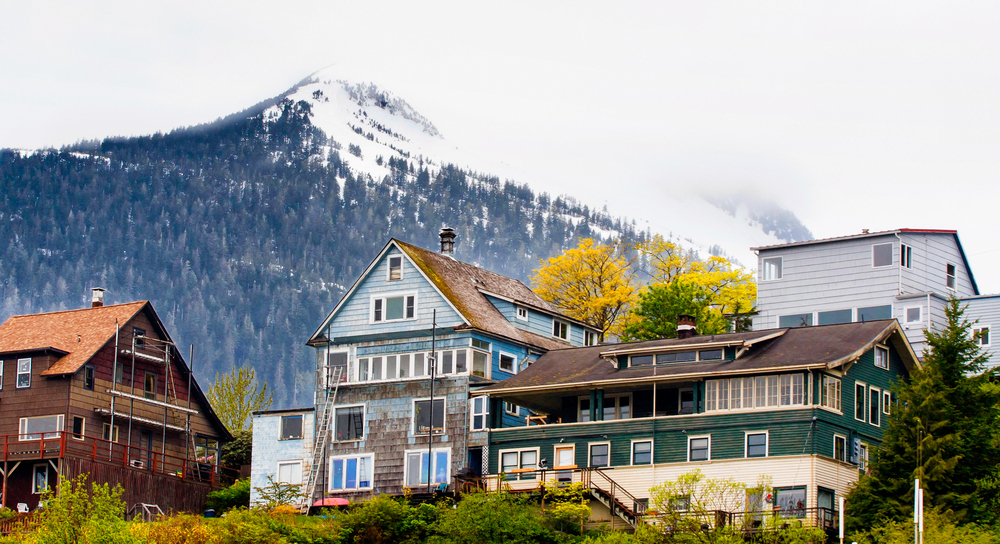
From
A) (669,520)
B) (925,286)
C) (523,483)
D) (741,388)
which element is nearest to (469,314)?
(523,483)

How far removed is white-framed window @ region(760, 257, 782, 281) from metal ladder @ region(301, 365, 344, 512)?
25137mm

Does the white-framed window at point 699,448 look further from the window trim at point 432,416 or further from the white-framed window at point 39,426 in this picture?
the white-framed window at point 39,426

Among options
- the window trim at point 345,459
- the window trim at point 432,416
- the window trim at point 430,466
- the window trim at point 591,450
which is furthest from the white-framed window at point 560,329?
the window trim at point 591,450

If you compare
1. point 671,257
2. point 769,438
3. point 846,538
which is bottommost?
point 846,538

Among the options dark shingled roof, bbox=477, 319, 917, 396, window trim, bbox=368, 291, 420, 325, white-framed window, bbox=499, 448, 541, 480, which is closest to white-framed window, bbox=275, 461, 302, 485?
window trim, bbox=368, 291, 420, 325

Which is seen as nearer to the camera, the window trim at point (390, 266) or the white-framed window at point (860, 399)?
the white-framed window at point (860, 399)

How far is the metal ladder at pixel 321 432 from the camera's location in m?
70.5

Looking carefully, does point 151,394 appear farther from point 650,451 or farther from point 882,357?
point 882,357

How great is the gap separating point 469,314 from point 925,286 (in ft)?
84.8

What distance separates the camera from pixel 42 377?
3012 inches

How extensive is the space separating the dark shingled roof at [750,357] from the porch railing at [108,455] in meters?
21.2

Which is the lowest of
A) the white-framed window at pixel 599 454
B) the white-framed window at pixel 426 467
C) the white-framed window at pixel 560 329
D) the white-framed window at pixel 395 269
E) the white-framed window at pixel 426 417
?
the white-framed window at pixel 426 467

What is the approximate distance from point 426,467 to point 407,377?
4811 mm

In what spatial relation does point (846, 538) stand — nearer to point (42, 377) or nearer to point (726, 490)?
point (726, 490)
